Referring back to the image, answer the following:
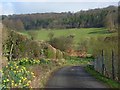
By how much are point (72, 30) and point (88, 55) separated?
671 inches

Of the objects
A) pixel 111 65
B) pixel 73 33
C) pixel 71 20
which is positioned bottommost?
pixel 111 65

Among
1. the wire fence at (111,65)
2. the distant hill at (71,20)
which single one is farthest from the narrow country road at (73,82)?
the distant hill at (71,20)

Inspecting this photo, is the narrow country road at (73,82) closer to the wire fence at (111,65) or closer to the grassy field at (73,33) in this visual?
the wire fence at (111,65)

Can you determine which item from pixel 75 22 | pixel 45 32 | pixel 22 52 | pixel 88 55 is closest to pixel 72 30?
pixel 75 22

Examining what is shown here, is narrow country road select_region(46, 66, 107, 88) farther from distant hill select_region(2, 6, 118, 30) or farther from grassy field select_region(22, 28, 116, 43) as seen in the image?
grassy field select_region(22, 28, 116, 43)

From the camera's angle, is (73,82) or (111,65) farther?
(111,65)

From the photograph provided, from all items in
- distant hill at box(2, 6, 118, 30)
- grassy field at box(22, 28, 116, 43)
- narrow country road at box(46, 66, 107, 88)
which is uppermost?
distant hill at box(2, 6, 118, 30)

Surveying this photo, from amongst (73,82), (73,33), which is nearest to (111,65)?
(73,82)

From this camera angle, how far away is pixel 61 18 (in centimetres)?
8550

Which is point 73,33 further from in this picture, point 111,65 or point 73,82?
point 73,82

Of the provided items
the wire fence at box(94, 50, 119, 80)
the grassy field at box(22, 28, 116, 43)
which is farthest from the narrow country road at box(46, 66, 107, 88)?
the grassy field at box(22, 28, 116, 43)

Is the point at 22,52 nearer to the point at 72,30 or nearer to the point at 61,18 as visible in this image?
the point at 61,18

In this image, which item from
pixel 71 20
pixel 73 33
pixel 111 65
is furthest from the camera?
pixel 73 33

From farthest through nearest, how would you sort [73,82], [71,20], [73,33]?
[73,33]
[71,20]
[73,82]
